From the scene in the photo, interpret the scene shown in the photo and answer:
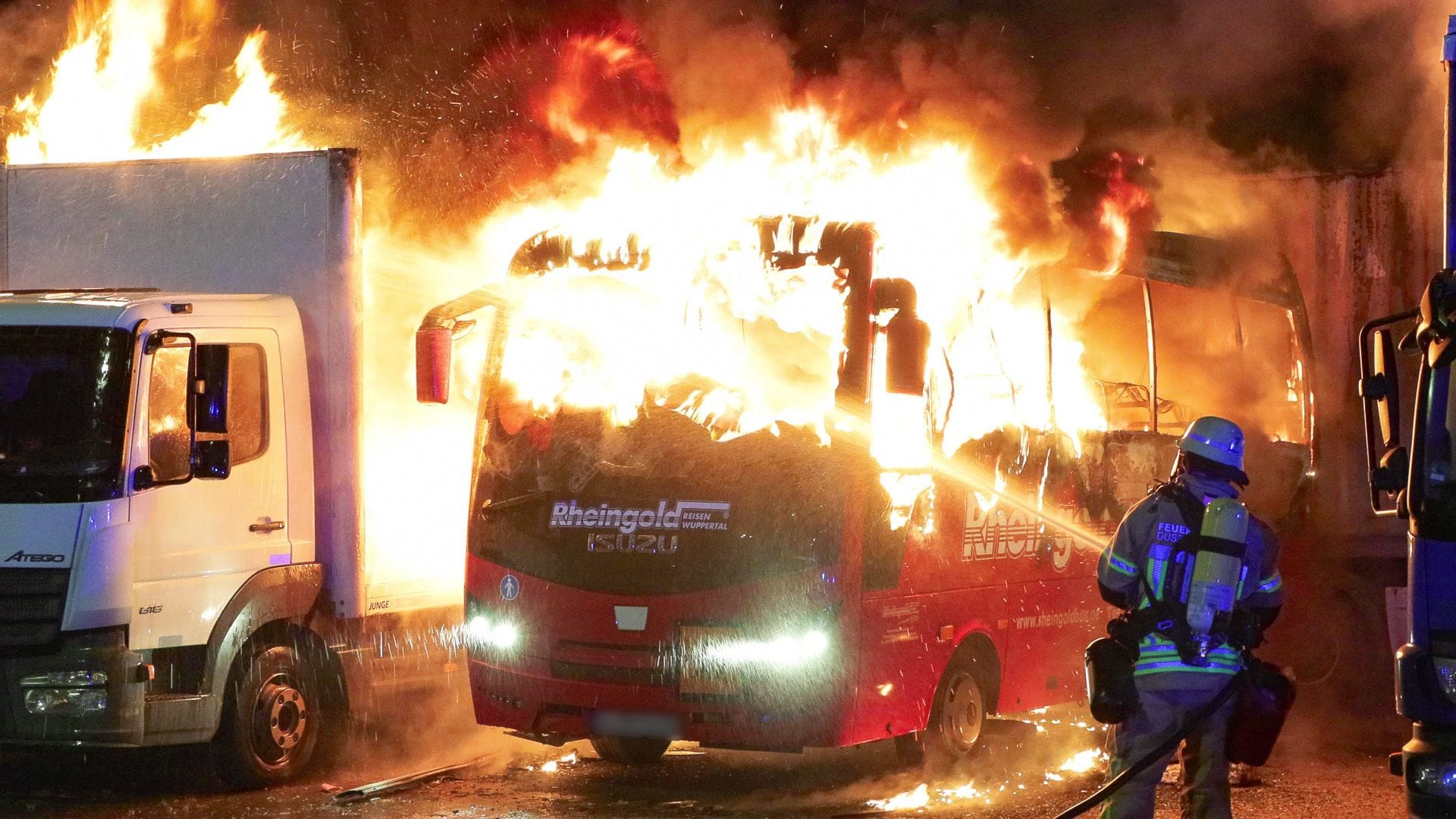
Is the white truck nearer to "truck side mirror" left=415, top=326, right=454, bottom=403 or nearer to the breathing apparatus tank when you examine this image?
"truck side mirror" left=415, top=326, right=454, bottom=403

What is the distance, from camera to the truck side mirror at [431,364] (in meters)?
9.12

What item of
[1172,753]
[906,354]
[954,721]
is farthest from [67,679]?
[1172,753]

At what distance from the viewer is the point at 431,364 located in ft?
30.0

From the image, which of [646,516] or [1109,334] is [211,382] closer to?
[646,516]

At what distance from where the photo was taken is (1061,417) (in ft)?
33.1

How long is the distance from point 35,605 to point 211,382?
1338 mm

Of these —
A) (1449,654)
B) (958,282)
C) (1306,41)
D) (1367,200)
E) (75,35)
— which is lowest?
(1449,654)

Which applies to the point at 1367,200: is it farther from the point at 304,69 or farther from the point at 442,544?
the point at 304,69

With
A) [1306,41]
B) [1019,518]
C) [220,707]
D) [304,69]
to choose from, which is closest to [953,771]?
[1019,518]

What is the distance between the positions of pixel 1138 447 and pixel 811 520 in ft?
10.4

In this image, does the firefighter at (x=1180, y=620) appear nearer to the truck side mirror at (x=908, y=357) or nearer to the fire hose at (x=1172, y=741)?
the fire hose at (x=1172, y=741)

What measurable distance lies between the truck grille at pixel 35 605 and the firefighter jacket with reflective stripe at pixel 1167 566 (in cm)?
491

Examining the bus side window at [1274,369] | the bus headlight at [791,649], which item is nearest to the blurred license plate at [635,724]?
the bus headlight at [791,649]

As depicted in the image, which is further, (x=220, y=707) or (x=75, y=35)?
(x=75, y=35)
